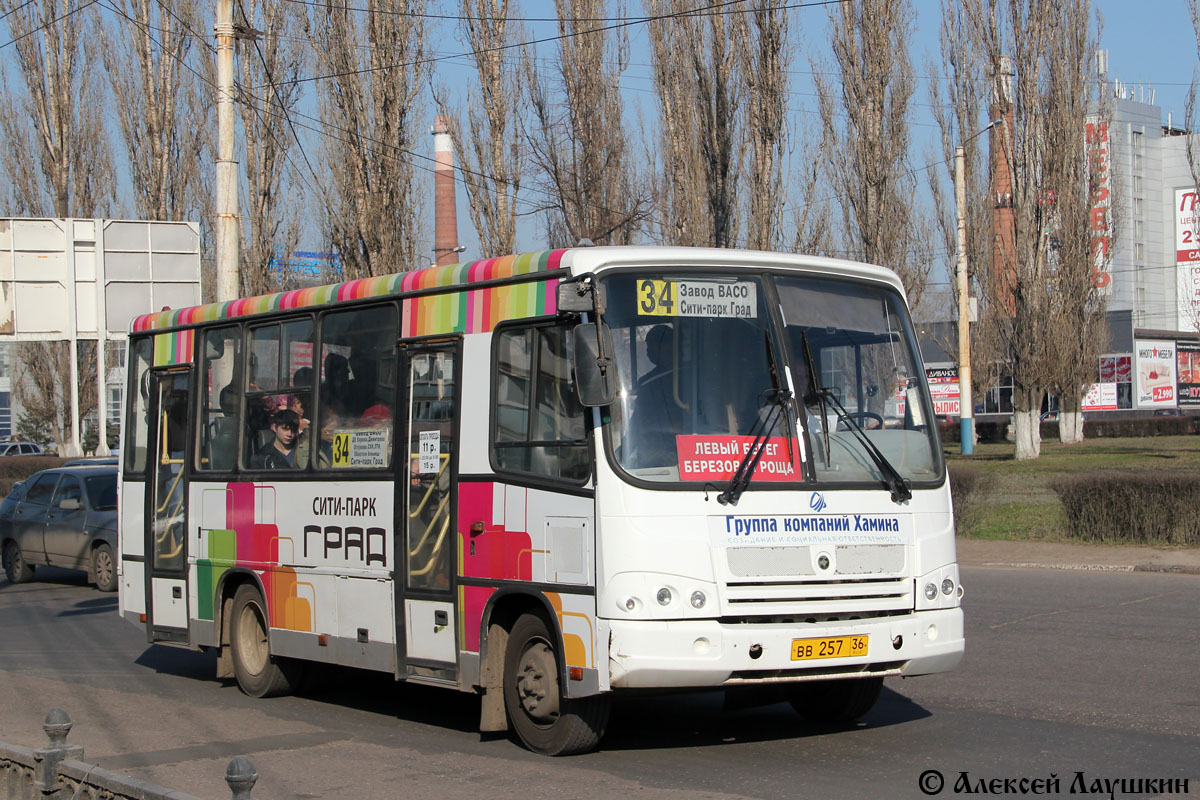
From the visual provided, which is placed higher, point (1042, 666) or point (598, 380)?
point (598, 380)

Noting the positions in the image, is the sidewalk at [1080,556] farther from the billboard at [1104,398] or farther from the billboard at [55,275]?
the billboard at [1104,398]

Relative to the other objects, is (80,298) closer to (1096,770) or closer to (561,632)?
(561,632)

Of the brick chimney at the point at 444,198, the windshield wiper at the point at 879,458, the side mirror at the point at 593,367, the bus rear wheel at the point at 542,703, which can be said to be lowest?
the bus rear wheel at the point at 542,703

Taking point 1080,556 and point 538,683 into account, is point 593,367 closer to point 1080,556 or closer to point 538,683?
point 538,683

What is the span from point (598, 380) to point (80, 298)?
24385 millimetres

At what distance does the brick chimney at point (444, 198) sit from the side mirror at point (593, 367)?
2789cm

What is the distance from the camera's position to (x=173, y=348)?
11.5m

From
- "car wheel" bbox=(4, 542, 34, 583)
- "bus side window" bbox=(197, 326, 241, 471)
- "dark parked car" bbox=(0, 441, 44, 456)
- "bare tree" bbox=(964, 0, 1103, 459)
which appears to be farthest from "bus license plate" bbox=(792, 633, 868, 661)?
"dark parked car" bbox=(0, 441, 44, 456)

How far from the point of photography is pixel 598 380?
703 centimetres

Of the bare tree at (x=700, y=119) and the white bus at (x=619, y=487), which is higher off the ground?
the bare tree at (x=700, y=119)

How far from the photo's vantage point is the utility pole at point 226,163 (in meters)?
16.5

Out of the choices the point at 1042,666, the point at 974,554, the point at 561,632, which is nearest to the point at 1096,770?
the point at 561,632

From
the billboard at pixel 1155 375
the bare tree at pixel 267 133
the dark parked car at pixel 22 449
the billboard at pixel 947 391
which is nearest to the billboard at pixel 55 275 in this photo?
the bare tree at pixel 267 133

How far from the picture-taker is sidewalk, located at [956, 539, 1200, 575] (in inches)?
635
